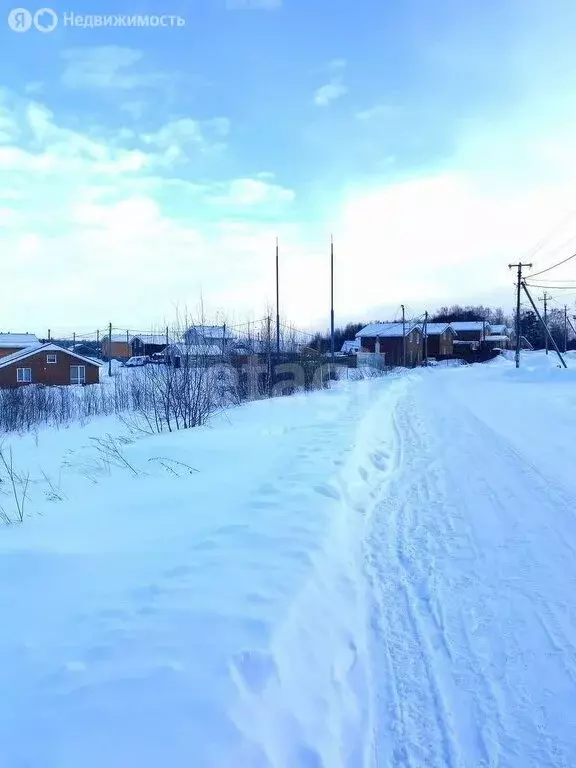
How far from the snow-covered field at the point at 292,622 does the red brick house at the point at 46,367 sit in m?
34.9

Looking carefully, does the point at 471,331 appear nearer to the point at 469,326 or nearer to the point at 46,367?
the point at 469,326

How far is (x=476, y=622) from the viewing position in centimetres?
341

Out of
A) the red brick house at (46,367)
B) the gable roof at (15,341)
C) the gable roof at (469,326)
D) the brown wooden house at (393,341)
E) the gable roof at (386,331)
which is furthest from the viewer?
the gable roof at (469,326)

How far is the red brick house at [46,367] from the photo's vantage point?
1479 inches

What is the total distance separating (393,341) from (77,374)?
4680 cm

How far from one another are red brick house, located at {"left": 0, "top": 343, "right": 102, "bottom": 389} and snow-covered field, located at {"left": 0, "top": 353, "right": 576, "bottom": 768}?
115 ft

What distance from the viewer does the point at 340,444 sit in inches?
357

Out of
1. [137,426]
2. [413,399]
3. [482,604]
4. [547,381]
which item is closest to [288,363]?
[413,399]

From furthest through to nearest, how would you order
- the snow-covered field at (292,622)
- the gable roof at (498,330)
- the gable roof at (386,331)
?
the gable roof at (498,330)
the gable roof at (386,331)
the snow-covered field at (292,622)

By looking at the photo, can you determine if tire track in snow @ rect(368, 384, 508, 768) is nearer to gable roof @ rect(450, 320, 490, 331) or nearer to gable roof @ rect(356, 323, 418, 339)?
gable roof @ rect(356, 323, 418, 339)

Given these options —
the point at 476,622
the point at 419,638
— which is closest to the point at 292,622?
the point at 419,638

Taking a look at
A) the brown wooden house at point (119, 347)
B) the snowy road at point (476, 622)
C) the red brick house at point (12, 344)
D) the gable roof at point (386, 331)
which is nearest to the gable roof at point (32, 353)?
the red brick house at point (12, 344)

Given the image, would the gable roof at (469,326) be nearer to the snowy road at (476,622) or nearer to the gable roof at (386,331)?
the gable roof at (386,331)

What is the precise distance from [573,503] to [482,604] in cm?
281
